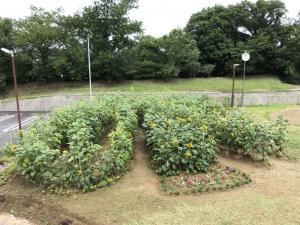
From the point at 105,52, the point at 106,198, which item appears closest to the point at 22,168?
the point at 106,198

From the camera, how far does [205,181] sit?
4398mm

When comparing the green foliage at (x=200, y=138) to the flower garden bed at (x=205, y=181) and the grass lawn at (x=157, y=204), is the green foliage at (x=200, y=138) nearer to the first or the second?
the flower garden bed at (x=205, y=181)

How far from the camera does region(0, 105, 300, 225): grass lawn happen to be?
3.53m

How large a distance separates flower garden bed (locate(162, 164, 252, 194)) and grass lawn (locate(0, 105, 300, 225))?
106mm

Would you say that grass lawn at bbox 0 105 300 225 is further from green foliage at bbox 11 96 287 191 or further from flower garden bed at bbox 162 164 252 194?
green foliage at bbox 11 96 287 191

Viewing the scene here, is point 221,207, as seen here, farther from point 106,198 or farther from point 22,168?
point 22,168

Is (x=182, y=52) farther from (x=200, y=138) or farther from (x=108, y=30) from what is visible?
(x=200, y=138)

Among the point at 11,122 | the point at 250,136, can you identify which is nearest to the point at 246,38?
the point at 11,122

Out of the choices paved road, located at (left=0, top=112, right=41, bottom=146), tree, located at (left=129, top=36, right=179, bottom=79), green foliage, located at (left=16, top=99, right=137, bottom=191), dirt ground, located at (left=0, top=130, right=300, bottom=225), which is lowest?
paved road, located at (left=0, top=112, right=41, bottom=146)

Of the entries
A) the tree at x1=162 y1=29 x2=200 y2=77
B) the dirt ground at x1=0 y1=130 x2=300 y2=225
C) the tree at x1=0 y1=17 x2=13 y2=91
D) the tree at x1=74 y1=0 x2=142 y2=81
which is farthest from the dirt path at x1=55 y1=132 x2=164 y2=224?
the tree at x1=0 y1=17 x2=13 y2=91

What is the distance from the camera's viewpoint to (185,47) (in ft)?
82.2

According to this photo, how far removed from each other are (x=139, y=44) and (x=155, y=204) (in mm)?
21911

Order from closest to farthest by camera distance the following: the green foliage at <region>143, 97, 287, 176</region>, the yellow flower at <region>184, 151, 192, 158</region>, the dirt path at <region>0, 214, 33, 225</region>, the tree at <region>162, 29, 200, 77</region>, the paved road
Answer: the dirt path at <region>0, 214, 33, 225</region>, the yellow flower at <region>184, 151, 192, 158</region>, the green foliage at <region>143, 97, 287, 176</region>, the paved road, the tree at <region>162, 29, 200, 77</region>

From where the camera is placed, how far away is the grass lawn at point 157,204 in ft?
11.6
